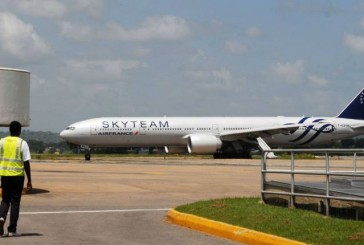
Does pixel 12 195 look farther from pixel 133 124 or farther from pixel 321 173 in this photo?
pixel 133 124

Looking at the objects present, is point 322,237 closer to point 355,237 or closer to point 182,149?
point 355,237

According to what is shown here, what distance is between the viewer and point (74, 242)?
10.7 m

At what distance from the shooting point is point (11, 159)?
1118 cm

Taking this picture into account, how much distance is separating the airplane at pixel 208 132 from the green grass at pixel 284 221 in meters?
37.6

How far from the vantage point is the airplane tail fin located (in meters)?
60.2

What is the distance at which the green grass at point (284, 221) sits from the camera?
962cm

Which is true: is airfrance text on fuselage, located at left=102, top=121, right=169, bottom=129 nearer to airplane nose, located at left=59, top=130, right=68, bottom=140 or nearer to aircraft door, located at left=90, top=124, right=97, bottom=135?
aircraft door, located at left=90, top=124, right=97, bottom=135

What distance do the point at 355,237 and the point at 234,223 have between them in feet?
8.88

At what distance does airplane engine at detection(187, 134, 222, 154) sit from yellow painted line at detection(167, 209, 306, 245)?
3752 cm

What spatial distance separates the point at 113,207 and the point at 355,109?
46.9 meters

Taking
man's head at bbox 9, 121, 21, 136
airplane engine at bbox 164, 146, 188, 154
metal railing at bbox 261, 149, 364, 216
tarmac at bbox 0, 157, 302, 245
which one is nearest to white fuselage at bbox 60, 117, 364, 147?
airplane engine at bbox 164, 146, 188, 154

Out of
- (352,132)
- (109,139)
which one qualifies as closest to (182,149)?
(109,139)

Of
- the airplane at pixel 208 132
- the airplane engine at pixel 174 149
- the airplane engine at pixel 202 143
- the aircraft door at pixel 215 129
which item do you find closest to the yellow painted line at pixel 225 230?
the airplane engine at pixel 202 143

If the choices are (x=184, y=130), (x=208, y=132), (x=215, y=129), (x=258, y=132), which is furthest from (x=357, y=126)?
(x=184, y=130)
